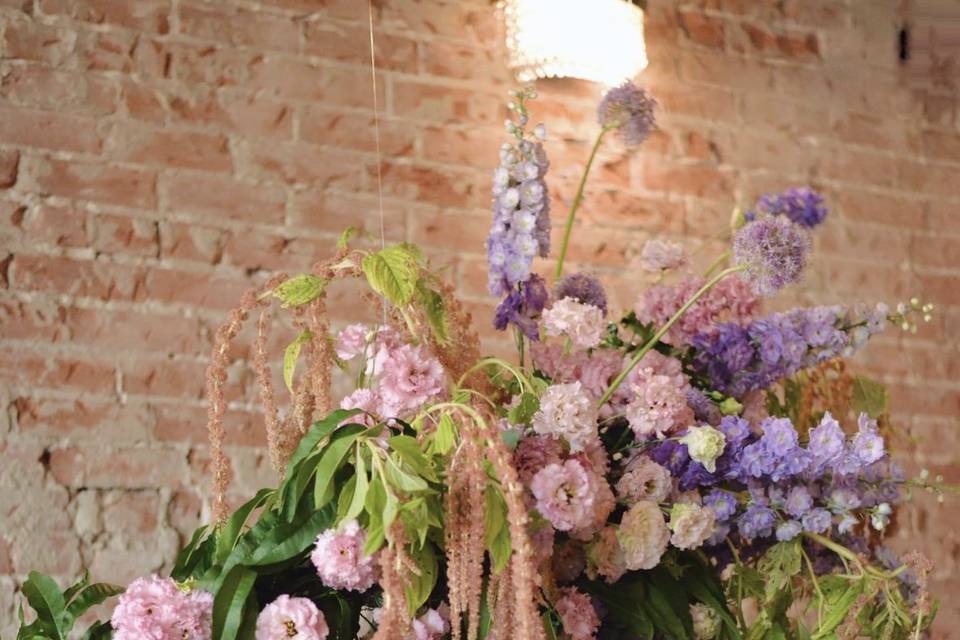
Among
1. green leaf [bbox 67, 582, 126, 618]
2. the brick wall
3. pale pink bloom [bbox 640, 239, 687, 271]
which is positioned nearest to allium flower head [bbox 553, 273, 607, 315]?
pale pink bloom [bbox 640, 239, 687, 271]

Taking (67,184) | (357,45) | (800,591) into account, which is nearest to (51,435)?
(67,184)

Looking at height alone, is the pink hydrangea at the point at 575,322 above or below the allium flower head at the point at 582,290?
below

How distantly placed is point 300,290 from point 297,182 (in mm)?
685

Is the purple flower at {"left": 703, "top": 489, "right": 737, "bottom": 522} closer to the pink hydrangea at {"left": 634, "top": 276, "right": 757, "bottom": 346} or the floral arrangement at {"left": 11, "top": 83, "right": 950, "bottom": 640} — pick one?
the floral arrangement at {"left": 11, "top": 83, "right": 950, "bottom": 640}

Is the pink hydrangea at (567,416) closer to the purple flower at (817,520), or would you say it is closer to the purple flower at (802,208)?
the purple flower at (817,520)

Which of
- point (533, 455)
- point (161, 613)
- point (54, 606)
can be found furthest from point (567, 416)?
point (54, 606)

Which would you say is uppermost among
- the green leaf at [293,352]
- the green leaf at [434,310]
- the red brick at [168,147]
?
the red brick at [168,147]

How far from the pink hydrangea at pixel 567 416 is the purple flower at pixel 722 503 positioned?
0.57 feet

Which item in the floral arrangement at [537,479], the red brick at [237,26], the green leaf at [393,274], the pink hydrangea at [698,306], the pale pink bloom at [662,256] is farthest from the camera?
the red brick at [237,26]

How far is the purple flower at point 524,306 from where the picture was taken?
1419mm

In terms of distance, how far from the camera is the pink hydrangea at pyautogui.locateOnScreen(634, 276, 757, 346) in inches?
58.6

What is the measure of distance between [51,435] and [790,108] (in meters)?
1.24

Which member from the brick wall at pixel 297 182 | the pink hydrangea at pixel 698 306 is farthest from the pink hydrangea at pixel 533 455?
the brick wall at pixel 297 182

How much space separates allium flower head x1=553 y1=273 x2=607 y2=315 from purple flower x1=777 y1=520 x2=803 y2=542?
0.32 metres
